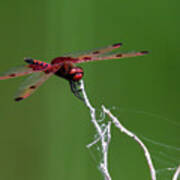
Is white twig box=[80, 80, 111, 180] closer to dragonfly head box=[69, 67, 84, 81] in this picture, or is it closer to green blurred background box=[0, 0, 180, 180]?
dragonfly head box=[69, 67, 84, 81]

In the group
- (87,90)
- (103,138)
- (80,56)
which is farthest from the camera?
(87,90)

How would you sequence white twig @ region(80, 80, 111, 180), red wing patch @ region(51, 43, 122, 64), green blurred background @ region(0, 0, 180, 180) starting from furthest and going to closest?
green blurred background @ region(0, 0, 180, 180) < red wing patch @ region(51, 43, 122, 64) < white twig @ region(80, 80, 111, 180)

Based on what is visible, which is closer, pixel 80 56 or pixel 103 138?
pixel 103 138

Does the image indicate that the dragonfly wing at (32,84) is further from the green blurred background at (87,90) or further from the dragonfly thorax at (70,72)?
the green blurred background at (87,90)

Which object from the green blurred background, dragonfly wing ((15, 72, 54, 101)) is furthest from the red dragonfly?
the green blurred background

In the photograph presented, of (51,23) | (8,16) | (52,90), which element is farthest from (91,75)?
(8,16)

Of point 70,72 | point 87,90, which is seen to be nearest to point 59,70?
point 70,72

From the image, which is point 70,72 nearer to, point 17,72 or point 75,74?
point 75,74
